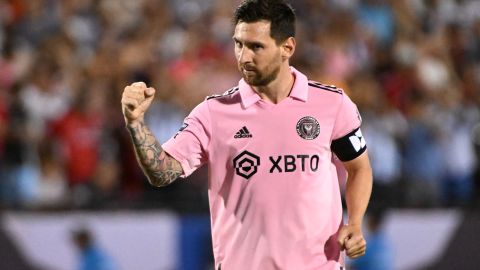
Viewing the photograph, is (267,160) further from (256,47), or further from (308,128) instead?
(256,47)

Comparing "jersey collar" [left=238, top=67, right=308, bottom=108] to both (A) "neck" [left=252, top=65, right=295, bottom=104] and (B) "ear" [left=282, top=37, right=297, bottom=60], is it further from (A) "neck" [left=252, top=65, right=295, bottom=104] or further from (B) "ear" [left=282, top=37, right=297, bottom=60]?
(B) "ear" [left=282, top=37, right=297, bottom=60]

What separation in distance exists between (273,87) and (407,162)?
5.58m

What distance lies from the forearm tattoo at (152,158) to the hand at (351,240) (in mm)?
800

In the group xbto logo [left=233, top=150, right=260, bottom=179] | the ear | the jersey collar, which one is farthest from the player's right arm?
the ear

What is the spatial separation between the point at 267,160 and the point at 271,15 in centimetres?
66

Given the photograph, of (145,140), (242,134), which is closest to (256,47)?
(242,134)

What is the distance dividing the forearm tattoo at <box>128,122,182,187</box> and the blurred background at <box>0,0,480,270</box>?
4964 millimetres

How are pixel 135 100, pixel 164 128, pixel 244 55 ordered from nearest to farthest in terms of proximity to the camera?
pixel 135 100 < pixel 244 55 < pixel 164 128

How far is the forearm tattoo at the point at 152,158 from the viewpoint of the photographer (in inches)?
184

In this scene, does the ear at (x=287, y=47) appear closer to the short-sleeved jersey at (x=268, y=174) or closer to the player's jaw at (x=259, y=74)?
the player's jaw at (x=259, y=74)

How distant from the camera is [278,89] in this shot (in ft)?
16.7

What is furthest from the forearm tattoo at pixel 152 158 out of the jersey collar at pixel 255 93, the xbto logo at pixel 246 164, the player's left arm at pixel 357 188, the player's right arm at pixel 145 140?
the player's left arm at pixel 357 188

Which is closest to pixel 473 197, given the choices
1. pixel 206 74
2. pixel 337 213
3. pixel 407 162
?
pixel 407 162

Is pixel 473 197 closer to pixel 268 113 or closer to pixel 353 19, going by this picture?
pixel 353 19
